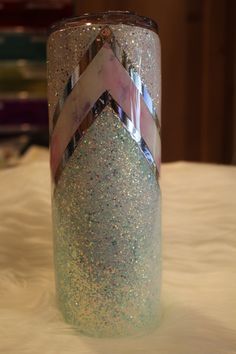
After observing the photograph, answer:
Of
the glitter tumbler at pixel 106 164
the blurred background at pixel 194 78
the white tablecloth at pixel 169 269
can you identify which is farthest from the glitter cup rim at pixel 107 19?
the blurred background at pixel 194 78

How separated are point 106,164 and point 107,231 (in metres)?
0.06

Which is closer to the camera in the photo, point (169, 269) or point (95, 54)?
point (95, 54)

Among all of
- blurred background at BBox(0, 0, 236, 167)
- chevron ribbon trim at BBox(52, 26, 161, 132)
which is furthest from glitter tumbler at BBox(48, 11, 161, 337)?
blurred background at BBox(0, 0, 236, 167)

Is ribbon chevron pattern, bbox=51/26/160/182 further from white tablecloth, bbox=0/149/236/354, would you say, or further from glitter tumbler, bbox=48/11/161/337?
white tablecloth, bbox=0/149/236/354

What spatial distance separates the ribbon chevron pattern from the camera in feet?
1.36

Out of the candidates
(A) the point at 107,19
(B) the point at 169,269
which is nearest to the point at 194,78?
(B) the point at 169,269

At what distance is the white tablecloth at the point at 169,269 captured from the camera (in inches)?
16.8

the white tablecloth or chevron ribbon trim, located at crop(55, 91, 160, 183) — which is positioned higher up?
chevron ribbon trim, located at crop(55, 91, 160, 183)

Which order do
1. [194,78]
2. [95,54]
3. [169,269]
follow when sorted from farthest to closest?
[194,78], [169,269], [95,54]

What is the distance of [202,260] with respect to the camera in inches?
25.1

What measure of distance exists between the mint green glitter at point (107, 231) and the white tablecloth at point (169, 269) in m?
0.02

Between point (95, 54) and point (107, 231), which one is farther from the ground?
point (95, 54)

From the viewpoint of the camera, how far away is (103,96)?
1.36 ft

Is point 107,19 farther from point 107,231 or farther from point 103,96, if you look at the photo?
point 107,231
